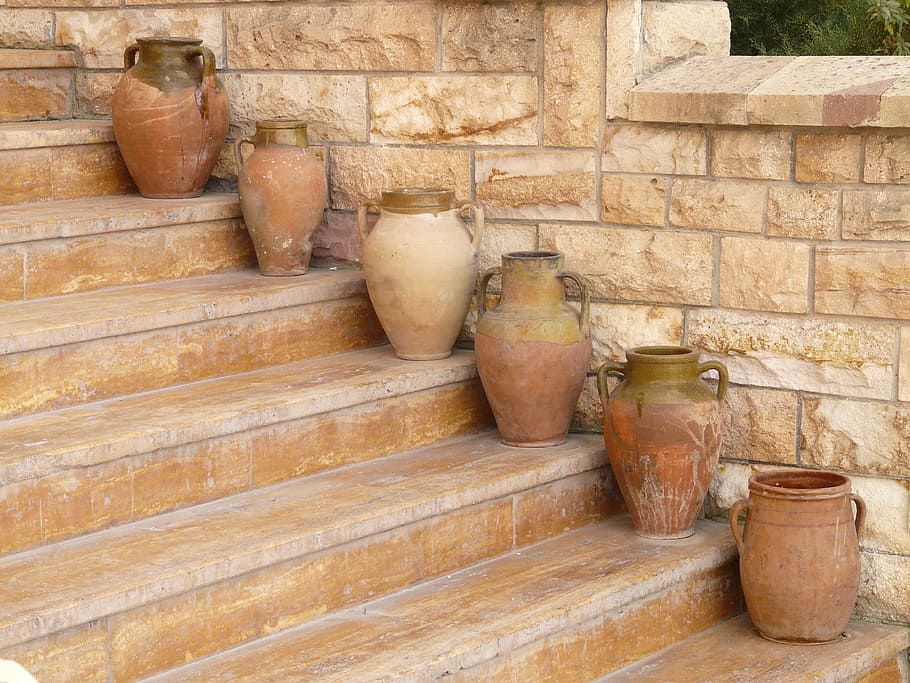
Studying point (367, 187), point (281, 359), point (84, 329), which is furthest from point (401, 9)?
point (84, 329)

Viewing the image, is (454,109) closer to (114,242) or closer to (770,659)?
(114,242)

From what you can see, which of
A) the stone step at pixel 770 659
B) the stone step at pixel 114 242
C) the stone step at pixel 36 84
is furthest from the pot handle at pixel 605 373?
the stone step at pixel 36 84

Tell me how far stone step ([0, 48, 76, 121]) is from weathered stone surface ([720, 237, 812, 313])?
2333mm

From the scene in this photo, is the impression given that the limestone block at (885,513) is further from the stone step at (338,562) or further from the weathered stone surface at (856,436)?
the stone step at (338,562)

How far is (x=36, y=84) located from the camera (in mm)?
4555

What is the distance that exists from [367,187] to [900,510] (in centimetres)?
179

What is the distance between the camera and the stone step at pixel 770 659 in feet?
10.3

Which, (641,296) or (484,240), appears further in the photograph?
(484,240)

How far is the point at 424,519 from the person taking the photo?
3211 millimetres

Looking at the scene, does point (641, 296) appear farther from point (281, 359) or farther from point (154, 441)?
point (154, 441)

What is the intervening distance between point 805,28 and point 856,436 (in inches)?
144

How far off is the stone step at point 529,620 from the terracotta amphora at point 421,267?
0.70 metres

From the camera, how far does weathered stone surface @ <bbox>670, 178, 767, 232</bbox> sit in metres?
3.57

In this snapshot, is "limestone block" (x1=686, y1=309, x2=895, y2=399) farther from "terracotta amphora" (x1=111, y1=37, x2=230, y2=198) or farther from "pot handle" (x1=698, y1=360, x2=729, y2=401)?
"terracotta amphora" (x1=111, y1=37, x2=230, y2=198)
